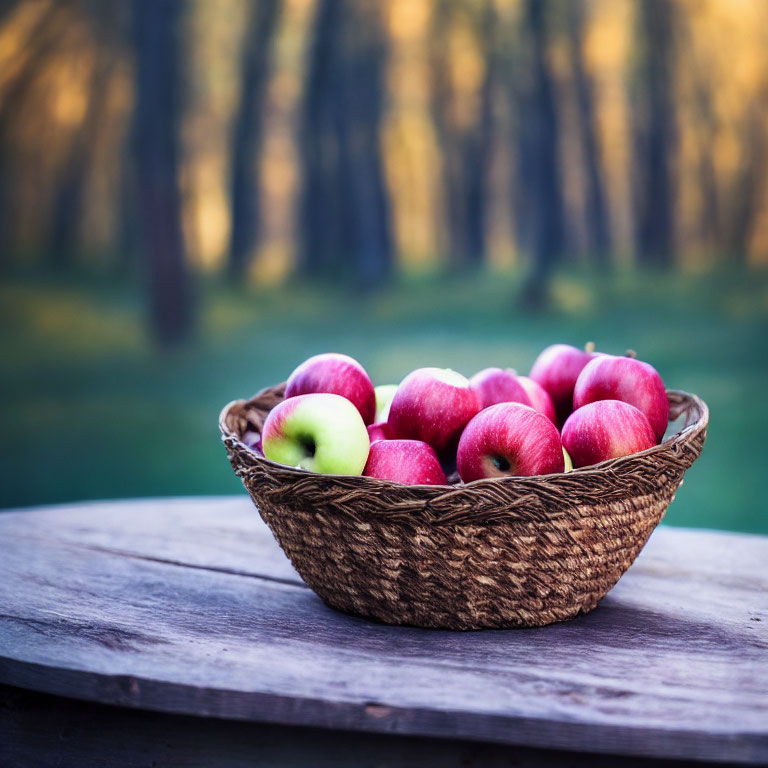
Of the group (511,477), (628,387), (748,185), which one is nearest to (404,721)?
(511,477)

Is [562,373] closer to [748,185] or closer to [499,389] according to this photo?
[499,389]

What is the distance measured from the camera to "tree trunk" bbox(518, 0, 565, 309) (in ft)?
10.2

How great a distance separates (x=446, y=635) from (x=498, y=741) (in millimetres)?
196

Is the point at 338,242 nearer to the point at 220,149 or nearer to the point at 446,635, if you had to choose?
the point at 220,149

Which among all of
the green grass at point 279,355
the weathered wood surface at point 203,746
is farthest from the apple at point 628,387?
the green grass at point 279,355

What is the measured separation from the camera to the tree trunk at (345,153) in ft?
10.3

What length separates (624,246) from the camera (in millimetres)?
3111

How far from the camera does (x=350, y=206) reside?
3197 mm

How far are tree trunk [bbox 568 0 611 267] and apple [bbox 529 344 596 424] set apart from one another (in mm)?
2044

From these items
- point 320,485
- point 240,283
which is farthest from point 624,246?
point 320,485

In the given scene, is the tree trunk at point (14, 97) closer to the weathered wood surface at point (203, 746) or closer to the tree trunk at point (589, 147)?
the tree trunk at point (589, 147)

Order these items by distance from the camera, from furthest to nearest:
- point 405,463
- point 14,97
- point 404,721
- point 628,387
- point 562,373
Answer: point 14,97 → point 562,373 → point 628,387 → point 405,463 → point 404,721

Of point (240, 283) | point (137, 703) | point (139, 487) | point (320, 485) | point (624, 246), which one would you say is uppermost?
point (624, 246)

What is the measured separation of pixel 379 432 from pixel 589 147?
2359 mm
